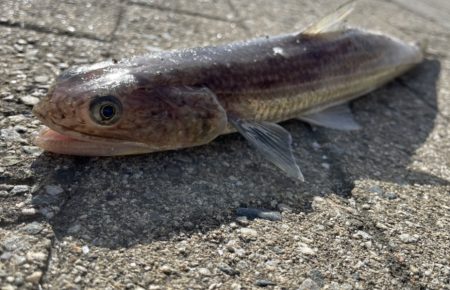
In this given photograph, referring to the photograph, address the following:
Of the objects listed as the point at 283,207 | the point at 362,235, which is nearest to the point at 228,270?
the point at 283,207

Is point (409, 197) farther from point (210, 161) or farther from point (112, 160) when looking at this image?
point (112, 160)

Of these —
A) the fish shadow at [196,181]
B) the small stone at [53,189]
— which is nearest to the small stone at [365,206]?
the fish shadow at [196,181]

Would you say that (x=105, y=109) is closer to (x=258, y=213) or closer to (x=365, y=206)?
(x=258, y=213)

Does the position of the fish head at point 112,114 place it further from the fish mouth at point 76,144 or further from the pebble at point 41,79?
the pebble at point 41,79

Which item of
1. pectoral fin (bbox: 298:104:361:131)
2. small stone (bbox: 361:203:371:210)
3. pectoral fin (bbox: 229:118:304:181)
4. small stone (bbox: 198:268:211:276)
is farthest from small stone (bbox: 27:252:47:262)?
pectoral fin (bbox: 298:104:361:131)

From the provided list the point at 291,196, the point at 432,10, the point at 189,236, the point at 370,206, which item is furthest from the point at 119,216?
the point at 432,10

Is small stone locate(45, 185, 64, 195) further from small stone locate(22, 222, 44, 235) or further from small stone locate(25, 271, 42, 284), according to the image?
small stone locate(25, 271, 42, 284)

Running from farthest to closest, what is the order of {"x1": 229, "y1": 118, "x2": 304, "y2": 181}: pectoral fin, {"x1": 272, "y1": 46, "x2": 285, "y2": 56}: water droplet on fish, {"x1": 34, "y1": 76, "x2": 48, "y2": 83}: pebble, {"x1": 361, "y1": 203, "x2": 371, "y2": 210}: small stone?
{"x1": 272, "y1": 46, "x2": 285, "y2": 56}: water droplet on fish < {"x1": 34, "y1": 76, "x2": 48, "y2": 83}: pebble < {"x1": 229, "y1": 118, "x2": 304, "y2": 181}: pectoral fin < {"x1": 361, "y1": 203, "x2": 371, "y2": 210}: small stone
